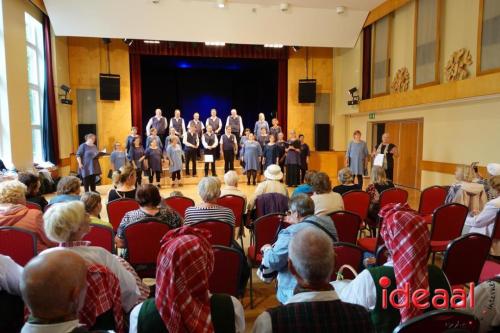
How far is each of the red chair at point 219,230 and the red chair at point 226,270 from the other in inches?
23.5

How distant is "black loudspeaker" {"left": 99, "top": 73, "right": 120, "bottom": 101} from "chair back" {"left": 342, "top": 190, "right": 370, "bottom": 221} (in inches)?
355

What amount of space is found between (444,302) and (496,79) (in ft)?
19.2

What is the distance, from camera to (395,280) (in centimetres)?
162

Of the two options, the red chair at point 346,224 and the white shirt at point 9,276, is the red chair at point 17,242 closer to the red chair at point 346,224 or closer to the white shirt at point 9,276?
the white shirt at point 9,276

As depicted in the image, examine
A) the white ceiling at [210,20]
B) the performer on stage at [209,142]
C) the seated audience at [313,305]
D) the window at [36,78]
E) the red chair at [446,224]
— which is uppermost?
the white ceiling at [210,20]

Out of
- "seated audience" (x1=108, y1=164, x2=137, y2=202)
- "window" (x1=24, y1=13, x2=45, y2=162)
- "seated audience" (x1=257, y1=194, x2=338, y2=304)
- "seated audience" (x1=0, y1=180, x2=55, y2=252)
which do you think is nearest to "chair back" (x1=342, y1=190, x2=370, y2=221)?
"seated audience" (x1=257, y1=194, x2=338, y2=304)

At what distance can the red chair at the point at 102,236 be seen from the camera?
2549 millimetres

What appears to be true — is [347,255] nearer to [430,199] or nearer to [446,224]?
[446,224]

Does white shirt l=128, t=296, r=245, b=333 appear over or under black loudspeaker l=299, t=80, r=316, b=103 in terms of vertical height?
under

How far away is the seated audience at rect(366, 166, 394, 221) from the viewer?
14.1ft

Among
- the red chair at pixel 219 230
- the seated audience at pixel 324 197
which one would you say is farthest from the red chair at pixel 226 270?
the seated audience at pixel 324 197

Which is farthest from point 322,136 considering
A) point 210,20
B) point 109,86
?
point 109,86

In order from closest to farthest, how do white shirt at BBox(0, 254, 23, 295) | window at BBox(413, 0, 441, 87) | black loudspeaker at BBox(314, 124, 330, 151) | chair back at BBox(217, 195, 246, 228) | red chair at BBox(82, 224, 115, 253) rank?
white shirt at BBox(0, 254, 23, 295), red chair at BBox(82, 224, 115, 253), chair back at BBox(217, 195, 246, 228), window at BBox(413, 0, 441, 87), black loudspeaker at BBox(314, 124, 330, 151)

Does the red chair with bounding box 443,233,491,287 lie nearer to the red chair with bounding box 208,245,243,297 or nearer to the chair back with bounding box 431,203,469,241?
the chair back with bounding box 431,203,469,241
